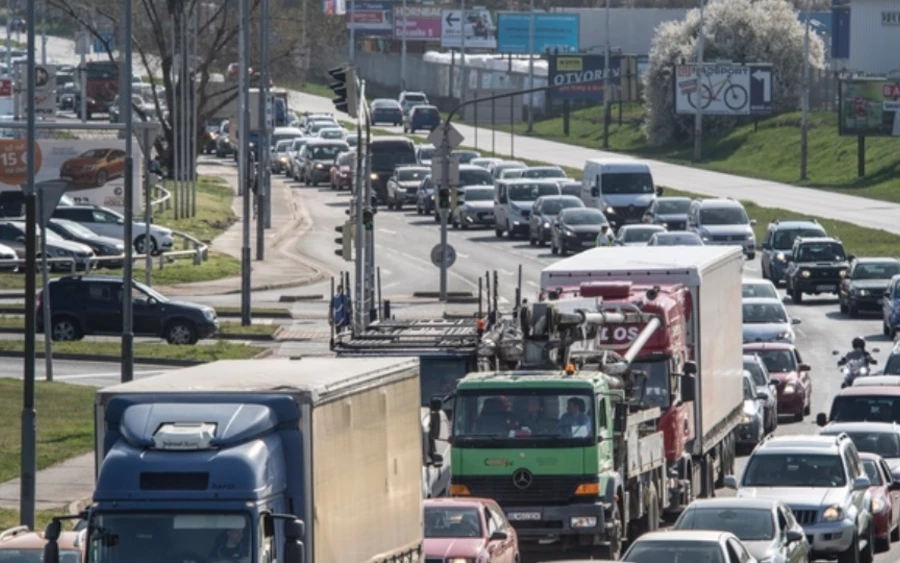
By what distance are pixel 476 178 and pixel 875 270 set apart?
25.8 metres

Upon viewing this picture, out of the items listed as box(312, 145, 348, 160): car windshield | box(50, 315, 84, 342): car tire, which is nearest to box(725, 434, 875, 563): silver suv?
box(50, 315, 84, 342): car tire

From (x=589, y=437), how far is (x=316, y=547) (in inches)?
321

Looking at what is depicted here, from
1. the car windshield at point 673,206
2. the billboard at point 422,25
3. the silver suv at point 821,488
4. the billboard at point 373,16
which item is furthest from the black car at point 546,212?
the billboard at point 373,16

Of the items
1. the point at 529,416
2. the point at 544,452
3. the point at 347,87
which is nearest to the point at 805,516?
the point at 544,452

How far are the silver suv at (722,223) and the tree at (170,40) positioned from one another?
2132 centimetres

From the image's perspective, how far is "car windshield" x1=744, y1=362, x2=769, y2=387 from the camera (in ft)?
118

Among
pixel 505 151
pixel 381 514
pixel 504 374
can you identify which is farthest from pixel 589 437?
pixel 505 151

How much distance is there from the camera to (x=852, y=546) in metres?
23.8

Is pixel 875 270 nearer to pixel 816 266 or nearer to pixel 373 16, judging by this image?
pixel 816 266

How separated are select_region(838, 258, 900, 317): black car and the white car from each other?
64.3 feet

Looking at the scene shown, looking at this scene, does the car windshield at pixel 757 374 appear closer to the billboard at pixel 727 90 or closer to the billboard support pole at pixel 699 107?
the billboard support pole at pixel 699 107

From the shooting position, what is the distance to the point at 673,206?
64.9 m

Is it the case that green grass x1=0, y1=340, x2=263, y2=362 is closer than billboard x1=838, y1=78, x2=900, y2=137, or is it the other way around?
green grass x1=0, y1=340, x2=263, y2=362

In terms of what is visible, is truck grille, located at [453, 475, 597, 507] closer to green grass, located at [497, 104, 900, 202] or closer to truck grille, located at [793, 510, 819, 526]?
truck grille, located at [793, 510, 819, 526]
